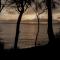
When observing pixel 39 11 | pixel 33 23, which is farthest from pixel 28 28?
pixel 39 11

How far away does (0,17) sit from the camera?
459 centimetres

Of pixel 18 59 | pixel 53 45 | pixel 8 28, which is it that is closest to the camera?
pixel 18 59

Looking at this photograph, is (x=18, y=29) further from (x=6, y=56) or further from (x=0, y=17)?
(x=6, y=56)

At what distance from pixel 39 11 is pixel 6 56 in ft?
4.86

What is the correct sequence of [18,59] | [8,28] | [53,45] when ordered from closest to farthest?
1. [18,59]
2. [53,45]
3. [8,28]

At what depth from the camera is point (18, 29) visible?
4613mm

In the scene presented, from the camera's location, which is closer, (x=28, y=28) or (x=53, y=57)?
(x=53, y=57)

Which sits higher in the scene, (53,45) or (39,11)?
(39,11)

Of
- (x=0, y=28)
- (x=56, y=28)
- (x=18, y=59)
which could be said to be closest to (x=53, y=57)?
(x=18, y=59)

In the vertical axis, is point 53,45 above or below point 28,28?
below

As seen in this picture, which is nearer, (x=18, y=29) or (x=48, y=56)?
(x=48, y=56)

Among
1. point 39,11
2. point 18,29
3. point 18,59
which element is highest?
point 39,11

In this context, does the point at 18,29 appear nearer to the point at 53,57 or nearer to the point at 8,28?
the point at 8,28

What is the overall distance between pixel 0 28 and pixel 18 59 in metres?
1.27
